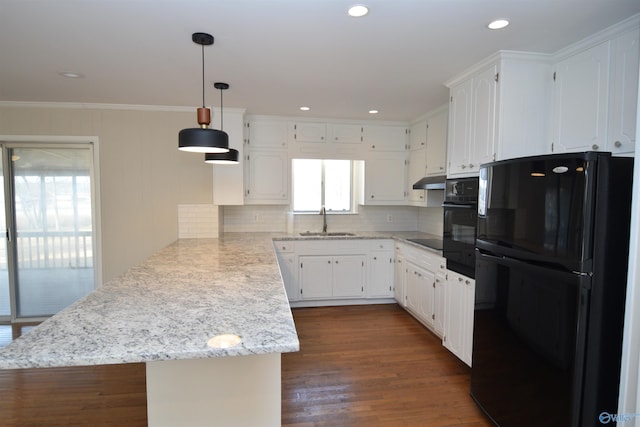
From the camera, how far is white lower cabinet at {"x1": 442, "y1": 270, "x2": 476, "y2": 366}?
255 cm

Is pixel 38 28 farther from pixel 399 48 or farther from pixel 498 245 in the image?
pixel 498 245

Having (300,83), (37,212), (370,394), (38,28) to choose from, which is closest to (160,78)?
(38,28)

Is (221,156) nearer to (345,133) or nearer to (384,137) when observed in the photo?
(345,133)

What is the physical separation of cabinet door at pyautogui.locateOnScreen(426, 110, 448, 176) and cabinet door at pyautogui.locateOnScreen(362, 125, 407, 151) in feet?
1.70

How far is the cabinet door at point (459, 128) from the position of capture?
103 inches

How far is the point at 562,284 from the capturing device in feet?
5.13

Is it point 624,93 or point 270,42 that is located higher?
point 270,42

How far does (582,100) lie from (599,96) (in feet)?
0.36

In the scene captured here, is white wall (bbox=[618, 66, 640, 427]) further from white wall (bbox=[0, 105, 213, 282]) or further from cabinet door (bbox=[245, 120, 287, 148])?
white wall (bbox=[0, 105, 213, 282])

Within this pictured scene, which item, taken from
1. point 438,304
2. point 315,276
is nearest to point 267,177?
point 315,276

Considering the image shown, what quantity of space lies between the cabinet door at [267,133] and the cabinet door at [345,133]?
0.60m

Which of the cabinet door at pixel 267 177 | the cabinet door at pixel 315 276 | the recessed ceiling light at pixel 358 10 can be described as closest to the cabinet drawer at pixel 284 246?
the cabinet door at pixel 315 276

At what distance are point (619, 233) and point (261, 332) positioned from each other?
1658 mm

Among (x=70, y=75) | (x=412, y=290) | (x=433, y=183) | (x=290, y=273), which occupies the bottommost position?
(x=412, y=290)
